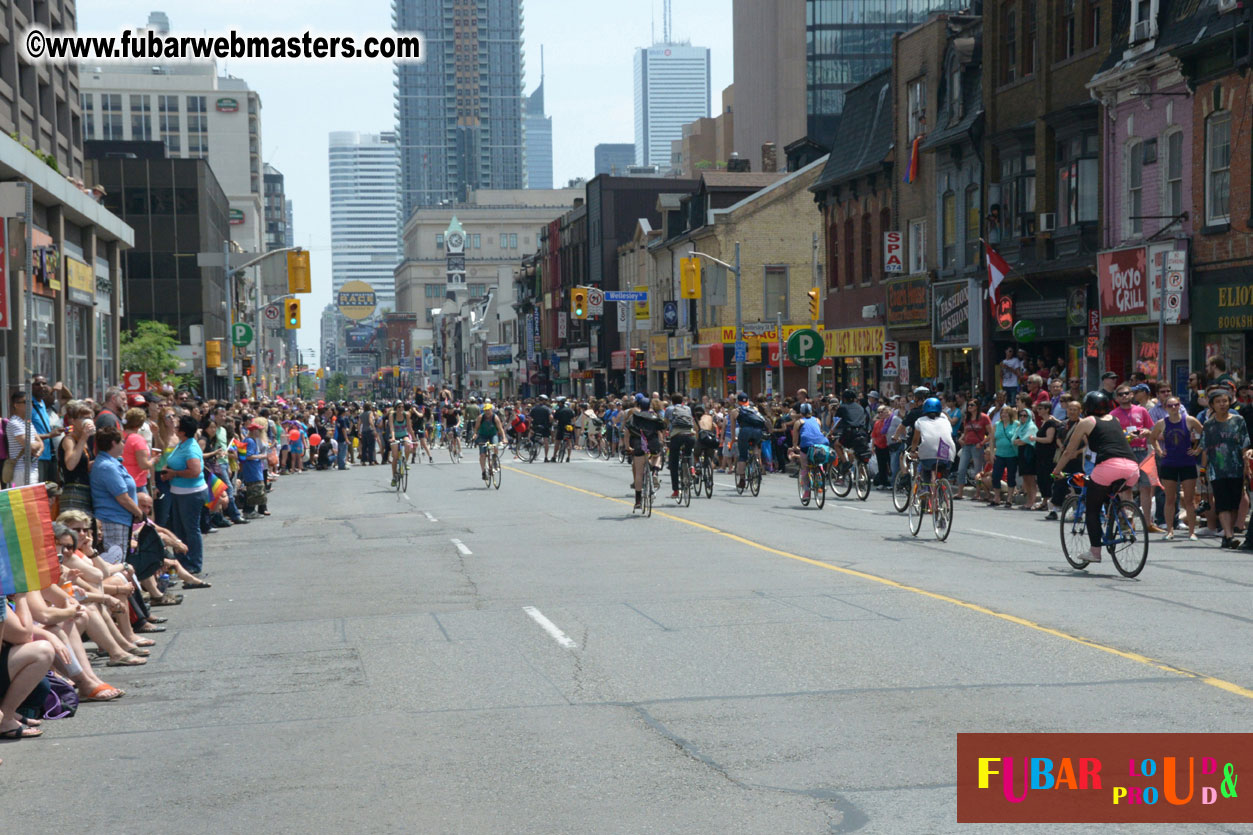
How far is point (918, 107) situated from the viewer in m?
41.2

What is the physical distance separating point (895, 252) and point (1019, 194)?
7.88m

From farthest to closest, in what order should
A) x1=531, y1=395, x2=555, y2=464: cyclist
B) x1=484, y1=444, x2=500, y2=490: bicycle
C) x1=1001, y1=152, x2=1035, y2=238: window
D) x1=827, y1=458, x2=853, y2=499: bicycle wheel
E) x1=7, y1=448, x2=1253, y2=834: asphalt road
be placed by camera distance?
x1=531, y1=395, x2=555, y2=464: cyclist
x1=1001, y1=152, x2=1035, y2=238: window
x1=484, y1=444, x2=500, y2=490: bicycle
x1=827, y1=458, x2=853, y2=499: bicycle wheel
x1=7, y1=448, x2=1253, y2=834: asphalt road

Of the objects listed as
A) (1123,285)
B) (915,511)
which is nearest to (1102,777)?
(915,511)

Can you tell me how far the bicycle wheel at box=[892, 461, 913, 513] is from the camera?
68.5 feet

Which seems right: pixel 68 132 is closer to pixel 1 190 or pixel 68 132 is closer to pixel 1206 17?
pixel 1 190

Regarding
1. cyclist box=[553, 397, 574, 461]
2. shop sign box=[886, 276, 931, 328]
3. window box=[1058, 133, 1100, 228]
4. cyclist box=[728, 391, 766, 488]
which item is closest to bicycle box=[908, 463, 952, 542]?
cyclist box=[728, 391, 766, 488]

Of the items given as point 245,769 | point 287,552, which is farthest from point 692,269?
point 245,769

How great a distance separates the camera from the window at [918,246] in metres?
40.8

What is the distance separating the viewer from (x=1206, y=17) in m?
26.6

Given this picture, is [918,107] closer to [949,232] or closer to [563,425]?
[949,232]

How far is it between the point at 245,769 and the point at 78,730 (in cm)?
180

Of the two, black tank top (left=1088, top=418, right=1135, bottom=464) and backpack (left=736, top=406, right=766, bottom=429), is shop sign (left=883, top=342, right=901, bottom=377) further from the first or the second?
black tank top (left=1088, top=418, right=1135, bottom=464)

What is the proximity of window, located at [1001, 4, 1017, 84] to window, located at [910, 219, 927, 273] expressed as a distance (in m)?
5.98

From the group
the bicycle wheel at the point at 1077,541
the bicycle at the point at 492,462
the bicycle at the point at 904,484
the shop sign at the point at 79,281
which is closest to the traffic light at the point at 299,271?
the shop sign at the point at 79,281
